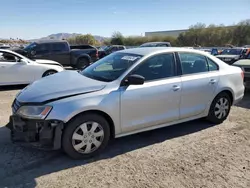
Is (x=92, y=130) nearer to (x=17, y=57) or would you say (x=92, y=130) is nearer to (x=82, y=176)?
(x=82, y=176)

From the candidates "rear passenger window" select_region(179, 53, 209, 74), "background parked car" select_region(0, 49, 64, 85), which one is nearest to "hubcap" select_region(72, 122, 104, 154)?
"rear passenger window" select_region(179, 53, 209, 74)

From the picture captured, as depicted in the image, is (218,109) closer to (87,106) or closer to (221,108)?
(221,108)

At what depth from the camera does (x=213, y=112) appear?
4.98m

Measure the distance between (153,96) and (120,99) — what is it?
2.03ft

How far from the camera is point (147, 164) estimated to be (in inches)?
138

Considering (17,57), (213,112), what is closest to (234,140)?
(213,112)

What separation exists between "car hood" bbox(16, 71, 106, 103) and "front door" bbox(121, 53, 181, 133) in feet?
1.70

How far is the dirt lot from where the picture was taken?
3.09m

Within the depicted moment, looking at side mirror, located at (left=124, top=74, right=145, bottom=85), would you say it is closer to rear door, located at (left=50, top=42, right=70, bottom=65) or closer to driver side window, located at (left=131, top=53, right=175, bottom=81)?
driver side window, located at (left=131, top=53, right=175, bottom=81)

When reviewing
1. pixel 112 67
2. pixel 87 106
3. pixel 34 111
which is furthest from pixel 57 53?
pixel 87 106

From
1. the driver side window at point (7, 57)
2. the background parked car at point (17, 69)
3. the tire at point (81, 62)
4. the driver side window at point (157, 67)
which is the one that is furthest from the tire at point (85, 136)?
the tire at point (81, 62)

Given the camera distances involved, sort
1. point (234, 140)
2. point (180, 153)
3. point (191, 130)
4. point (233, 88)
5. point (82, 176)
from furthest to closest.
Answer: point (233, 88)
point (191, 130)
point (234, 140)
point (180, 153)
point (82, 176)

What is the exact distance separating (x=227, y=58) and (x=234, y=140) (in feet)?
35.4

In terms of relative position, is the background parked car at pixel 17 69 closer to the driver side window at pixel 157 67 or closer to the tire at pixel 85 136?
the driver side window at pixel 157 67
